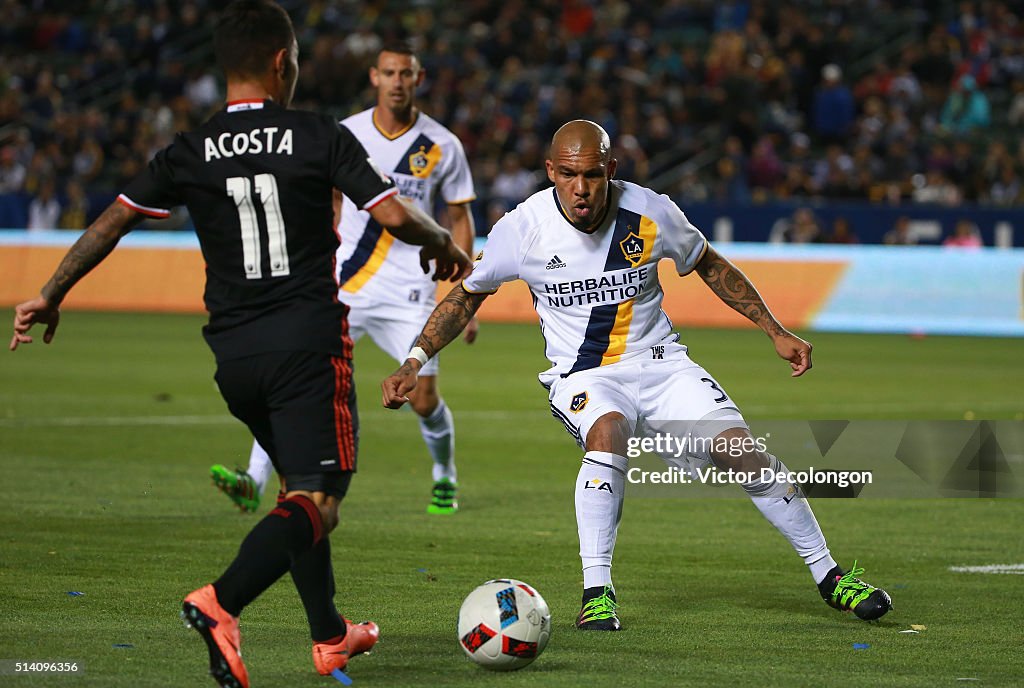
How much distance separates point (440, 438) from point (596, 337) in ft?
9.99

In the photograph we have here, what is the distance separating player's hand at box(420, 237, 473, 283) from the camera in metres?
5.56

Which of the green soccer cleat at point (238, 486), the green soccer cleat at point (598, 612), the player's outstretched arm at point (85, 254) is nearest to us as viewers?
the player's outstretched arm at point (85, 254)

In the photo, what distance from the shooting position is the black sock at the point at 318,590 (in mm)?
5395

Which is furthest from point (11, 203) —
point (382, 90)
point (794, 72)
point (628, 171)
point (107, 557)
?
point (107, 557)

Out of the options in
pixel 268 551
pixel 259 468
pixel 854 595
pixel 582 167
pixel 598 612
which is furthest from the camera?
pixel 259 468

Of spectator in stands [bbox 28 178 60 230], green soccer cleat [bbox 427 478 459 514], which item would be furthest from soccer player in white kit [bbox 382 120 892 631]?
spectator in stands [bbox 28 178 60 230]

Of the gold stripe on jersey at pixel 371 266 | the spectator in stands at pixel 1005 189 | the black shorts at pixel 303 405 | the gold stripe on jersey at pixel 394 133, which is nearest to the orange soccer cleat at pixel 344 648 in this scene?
the black shorts at pixel 303 405

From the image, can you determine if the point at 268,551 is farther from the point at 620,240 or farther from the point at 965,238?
the point at 965,238

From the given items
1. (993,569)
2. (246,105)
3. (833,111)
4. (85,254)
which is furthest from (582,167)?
(833,111)

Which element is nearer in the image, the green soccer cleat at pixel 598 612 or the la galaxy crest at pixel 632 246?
the green soccer cleat at pixel 598 612

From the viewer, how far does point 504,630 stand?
5645 millimetres

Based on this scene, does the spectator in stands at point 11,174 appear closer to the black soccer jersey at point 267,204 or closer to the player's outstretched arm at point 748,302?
the player's outstretched arm at point 748,302

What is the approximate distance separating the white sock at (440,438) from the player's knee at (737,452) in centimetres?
335

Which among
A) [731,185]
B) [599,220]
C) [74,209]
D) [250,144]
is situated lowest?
[74,209]
